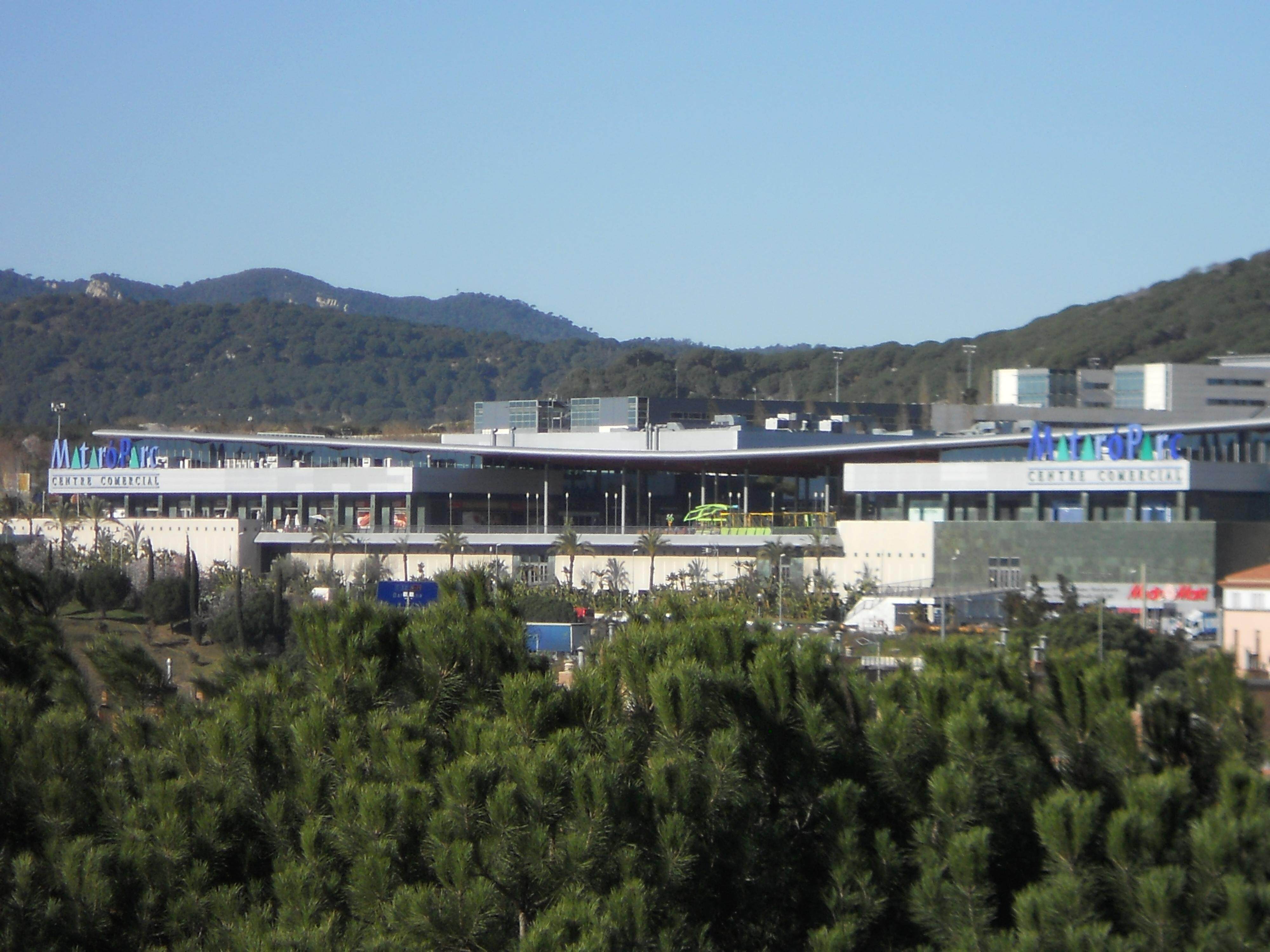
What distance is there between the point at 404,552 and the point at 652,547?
1389 cm

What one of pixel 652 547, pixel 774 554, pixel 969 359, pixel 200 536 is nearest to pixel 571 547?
pixel 652 547

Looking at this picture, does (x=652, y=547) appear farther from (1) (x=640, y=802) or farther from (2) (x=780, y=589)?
(1) (x=640, y=802)

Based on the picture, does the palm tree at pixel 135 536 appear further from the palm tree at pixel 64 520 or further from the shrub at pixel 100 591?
the shrub at pixel 100 591

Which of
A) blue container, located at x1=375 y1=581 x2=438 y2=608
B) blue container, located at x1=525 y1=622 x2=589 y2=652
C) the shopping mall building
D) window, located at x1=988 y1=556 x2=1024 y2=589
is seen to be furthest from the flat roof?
blue container, located at x1=525 y1=622 x2=589 y2=652

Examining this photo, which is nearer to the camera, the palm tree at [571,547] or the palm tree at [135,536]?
the palm tree at [571,547]

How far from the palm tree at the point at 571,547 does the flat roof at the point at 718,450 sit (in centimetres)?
527

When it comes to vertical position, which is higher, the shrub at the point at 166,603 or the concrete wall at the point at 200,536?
the concrete wall at the point at 200,536

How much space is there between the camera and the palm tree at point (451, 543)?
68.3 m

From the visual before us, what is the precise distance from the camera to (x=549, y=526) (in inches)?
3002

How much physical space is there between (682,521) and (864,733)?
Answer: 2518 inches

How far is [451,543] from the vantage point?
6806cm

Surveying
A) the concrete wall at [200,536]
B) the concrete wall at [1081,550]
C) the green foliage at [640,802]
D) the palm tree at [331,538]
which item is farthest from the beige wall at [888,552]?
the green foliage at [640,802]

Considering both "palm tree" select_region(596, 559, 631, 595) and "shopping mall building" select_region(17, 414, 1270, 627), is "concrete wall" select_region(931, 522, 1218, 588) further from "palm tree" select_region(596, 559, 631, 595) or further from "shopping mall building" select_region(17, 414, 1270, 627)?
"palm tree" select_region(596, 559, 631, 595)

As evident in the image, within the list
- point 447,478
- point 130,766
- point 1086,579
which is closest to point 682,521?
point 447,478
